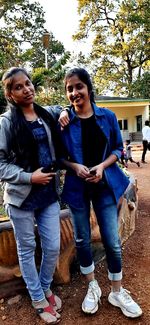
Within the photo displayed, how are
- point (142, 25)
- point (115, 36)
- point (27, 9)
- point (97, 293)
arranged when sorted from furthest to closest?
point (115, 36)
point (142, 25)
point (27, 9)
point (97, 293)

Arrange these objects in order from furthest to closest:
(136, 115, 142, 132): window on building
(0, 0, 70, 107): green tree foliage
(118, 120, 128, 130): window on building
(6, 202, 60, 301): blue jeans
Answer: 1. (136, 115, 142, 132): window on building
2. (118, 120, 128, 130): window on building
3. (0, 0, 70, 107): green tree foliage
4. (6, 202, 60, 301): blue jeans

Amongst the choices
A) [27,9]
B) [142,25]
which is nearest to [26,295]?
[27,9]

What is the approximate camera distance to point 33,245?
2.39 metres

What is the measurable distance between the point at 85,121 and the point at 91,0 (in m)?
26.1

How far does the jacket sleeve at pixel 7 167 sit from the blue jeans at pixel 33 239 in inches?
8.8

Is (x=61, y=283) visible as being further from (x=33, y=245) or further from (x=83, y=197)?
(x=83, y=197)

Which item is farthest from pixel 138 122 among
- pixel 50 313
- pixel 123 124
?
pixel 50 313

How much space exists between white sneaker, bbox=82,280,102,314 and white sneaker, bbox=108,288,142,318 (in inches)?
5.0

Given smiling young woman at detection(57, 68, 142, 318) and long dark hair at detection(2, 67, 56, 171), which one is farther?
smiling young woman at detection(57, 68, 142, 318)

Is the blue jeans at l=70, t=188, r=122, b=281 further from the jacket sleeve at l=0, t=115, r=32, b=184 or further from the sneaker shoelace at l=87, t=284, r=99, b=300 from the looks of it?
the jacket sleeve at l=0, t=115, r=32, b=184

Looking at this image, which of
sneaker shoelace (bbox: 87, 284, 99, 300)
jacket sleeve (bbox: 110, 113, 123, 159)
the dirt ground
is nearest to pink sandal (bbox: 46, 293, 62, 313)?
the dirt ground

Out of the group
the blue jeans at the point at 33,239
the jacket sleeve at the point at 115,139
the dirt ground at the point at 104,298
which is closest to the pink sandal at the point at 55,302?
the dirt ground at the point at 104,298

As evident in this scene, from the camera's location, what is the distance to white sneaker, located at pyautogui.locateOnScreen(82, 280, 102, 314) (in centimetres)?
254

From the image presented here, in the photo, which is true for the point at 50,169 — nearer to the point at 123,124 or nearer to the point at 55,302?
the point at 55,302
